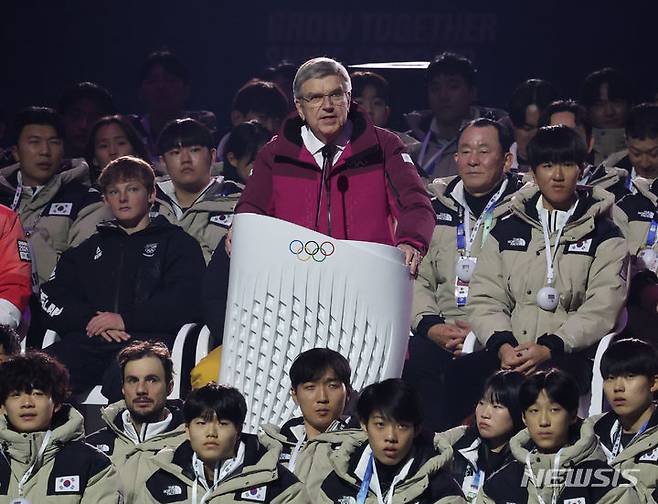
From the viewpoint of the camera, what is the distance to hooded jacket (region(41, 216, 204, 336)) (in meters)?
6.82

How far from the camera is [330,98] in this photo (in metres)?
5.88

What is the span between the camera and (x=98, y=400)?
670 centimetres

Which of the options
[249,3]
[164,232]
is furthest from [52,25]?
[164,232]

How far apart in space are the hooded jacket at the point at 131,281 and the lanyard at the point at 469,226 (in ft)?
3.54

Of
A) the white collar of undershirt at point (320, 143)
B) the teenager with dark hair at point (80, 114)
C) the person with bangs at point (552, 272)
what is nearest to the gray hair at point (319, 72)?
the white collar of undershirt at point (320, 143)

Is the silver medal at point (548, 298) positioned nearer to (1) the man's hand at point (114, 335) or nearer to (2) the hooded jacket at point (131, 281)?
(2) the hooded jacket at point (131, 281)

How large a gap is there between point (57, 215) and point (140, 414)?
1814 mm

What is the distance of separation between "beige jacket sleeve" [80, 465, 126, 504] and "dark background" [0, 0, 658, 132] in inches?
173

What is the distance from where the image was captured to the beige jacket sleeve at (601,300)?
627 centimetres

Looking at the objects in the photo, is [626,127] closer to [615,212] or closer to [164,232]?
[615,212]

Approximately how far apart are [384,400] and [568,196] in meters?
1.45

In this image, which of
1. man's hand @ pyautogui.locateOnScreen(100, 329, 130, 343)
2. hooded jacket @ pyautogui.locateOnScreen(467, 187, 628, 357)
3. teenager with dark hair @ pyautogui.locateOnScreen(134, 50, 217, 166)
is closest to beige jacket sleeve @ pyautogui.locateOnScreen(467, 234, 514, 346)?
hooded jacket @ pyautogui.locateOnScreen(467, 187, 628, 357)

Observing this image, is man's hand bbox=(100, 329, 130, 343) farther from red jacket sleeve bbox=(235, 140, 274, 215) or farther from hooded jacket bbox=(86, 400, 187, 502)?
red jacket sleeve bbox=(235, 140, 274, 215)

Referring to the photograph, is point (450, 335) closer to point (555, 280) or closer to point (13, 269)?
point (555, 280)
